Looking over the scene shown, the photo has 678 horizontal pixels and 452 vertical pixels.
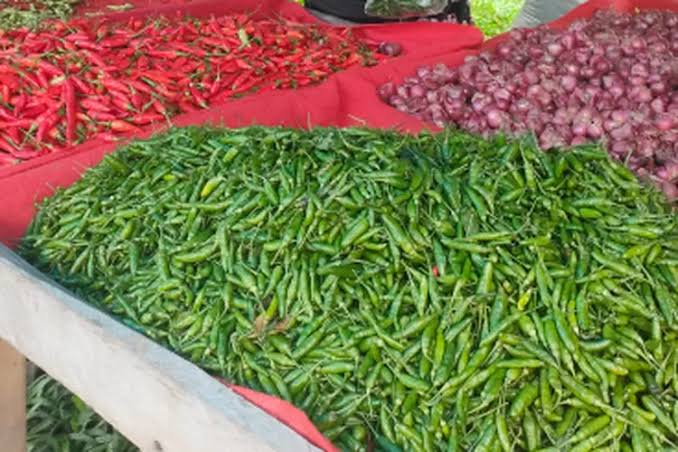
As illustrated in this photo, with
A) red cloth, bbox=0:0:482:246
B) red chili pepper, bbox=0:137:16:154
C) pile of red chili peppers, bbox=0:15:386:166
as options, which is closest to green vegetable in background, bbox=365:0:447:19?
red cloth, bbox=0:0:482:246

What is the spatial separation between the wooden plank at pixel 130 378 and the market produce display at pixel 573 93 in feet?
8.05

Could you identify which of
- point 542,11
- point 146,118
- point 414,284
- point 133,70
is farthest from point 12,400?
point 542,11

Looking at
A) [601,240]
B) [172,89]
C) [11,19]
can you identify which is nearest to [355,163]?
[601,240]

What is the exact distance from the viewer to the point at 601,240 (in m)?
2.09

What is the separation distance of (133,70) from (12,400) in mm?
2448

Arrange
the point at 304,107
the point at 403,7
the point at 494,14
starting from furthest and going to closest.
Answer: the point at 494,14 < the point at 403,7 < the point at 304,107

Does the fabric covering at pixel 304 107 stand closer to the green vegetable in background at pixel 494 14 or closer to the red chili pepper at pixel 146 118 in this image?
the red chili pepper at pixel 146 118

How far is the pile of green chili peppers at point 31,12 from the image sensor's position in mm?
4916

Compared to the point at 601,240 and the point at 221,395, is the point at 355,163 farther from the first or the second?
the point at 221,395

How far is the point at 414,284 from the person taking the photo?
2004 mm

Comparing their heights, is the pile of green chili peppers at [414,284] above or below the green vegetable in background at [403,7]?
above

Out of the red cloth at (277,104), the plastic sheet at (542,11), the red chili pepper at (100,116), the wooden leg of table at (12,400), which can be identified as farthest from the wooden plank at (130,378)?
the plastic sheet at (542,11)

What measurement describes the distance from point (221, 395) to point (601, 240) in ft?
3.83

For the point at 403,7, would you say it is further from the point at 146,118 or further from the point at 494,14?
the point at 494,14
